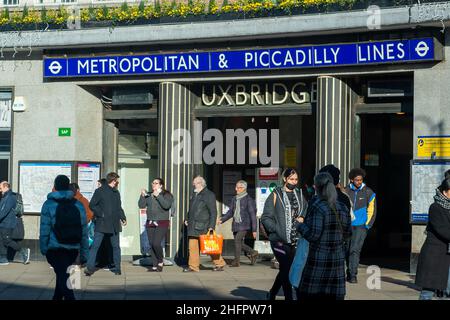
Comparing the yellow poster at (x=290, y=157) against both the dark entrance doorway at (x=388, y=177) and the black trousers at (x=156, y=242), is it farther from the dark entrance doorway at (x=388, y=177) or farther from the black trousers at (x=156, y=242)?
the black trousers at (x=156, y=242)

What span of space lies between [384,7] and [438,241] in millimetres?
7163

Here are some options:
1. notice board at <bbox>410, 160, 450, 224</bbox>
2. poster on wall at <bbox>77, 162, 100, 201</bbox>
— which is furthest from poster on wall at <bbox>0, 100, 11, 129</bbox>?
notice board at <bbox>410, 160, 450, 224</bbox>

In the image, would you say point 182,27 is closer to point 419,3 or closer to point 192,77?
point 192,77

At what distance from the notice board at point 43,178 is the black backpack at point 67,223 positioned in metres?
8.98

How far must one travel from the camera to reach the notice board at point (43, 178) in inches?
860

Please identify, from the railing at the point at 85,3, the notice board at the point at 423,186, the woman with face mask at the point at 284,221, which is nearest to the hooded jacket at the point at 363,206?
the notice board at the point at 423,186

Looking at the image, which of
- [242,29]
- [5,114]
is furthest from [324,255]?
[5,114]

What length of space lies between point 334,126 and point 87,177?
18.6 ft

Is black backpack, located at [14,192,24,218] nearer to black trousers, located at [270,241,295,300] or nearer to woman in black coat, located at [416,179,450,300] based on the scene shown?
black trousers, located at [270,241,295,300]

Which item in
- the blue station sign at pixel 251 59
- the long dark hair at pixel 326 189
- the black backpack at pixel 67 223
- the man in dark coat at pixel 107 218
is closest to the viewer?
the long dark hair at pixel 326 189

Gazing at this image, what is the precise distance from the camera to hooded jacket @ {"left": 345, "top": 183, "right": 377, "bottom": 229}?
17594mm

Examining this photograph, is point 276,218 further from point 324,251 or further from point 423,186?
point 423,186

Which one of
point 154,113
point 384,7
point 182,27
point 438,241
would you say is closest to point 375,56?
point 384,7

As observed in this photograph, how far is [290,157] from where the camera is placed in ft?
74.4
